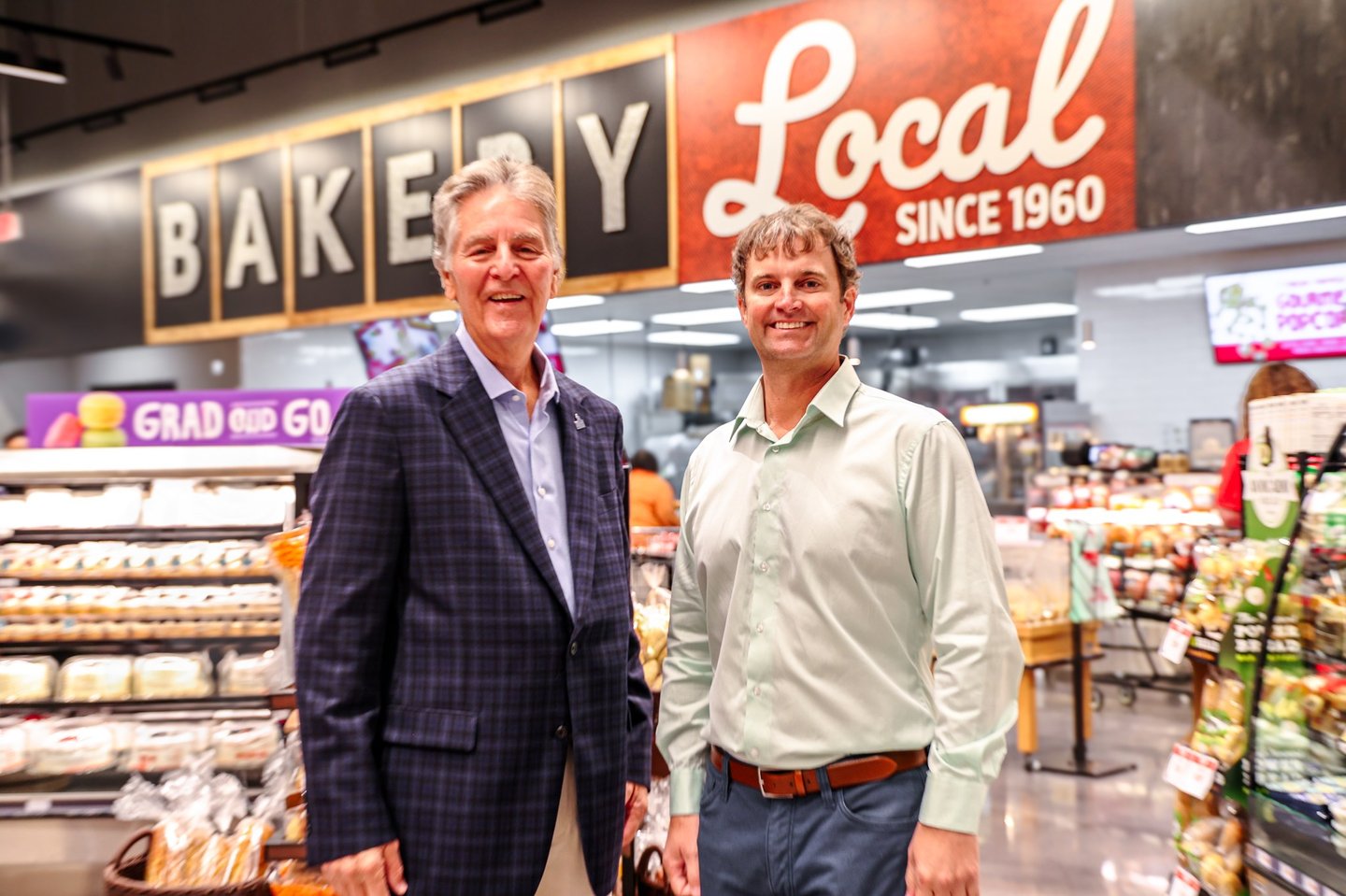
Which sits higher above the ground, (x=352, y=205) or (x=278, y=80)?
(x=278, y=80)

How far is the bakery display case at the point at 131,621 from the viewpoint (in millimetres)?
3719

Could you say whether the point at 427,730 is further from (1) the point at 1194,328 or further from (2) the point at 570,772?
(1) the point at 1194,328

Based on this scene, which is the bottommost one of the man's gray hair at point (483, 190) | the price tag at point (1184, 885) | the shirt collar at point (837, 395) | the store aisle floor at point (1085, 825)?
the store aisle floor at point (1085, 825)

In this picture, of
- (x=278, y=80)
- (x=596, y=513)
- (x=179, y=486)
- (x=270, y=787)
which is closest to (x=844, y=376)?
(x=596, y=513)

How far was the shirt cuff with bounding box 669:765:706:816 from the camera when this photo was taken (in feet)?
6.82

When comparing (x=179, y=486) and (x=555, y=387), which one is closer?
(x=555, y=387)

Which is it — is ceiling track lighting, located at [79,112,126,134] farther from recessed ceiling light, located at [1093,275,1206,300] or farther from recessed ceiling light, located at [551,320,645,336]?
→ recessed ceiling light, located at [1093,275,1206,300]

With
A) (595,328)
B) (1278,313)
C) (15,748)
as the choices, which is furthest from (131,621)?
(595,328)

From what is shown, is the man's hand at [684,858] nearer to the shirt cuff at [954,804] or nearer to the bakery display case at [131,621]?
the shirt cuff at [954,804]

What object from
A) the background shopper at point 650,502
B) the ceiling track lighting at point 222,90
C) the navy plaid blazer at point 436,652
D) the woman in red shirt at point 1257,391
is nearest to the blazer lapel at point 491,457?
the navy plaid blazer at point 436,652

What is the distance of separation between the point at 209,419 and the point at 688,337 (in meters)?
8.68

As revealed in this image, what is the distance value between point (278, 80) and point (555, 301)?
11.3 feet

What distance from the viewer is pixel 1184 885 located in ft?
10.4

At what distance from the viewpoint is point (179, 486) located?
3.83 meters
